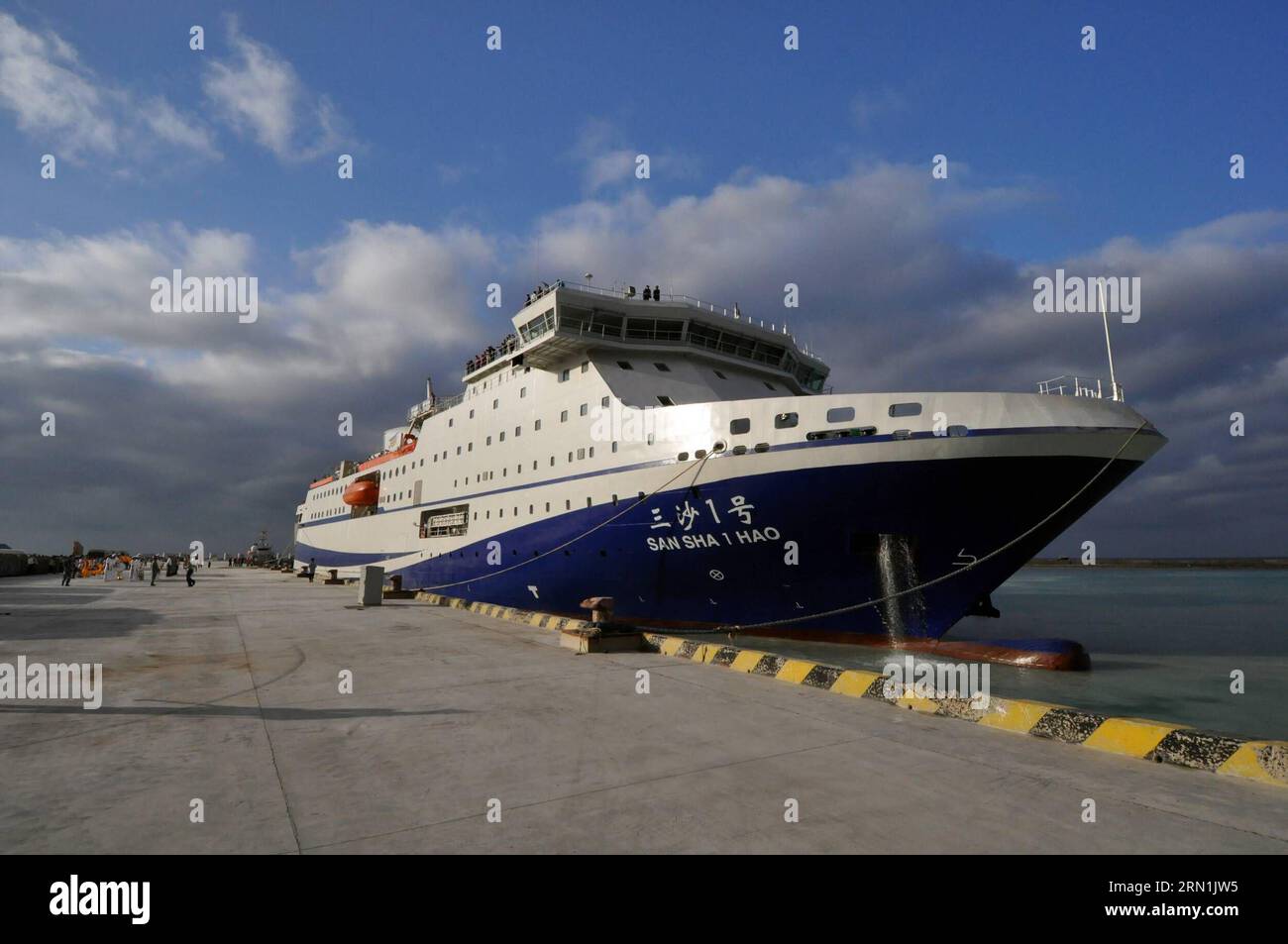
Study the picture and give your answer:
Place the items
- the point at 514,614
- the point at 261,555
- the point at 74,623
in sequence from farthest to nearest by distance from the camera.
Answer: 1. the point at 261,555
2. the point at 514,614
3. the point at 74,623

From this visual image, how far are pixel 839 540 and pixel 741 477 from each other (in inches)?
98.2

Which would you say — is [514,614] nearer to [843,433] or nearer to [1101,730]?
[843,433]

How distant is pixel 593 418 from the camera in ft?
58.6

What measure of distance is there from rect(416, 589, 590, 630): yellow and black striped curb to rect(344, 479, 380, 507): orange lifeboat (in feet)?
39.9

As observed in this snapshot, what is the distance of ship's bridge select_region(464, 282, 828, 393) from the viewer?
18750mm

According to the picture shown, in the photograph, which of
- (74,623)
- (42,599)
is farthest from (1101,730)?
(42,599)

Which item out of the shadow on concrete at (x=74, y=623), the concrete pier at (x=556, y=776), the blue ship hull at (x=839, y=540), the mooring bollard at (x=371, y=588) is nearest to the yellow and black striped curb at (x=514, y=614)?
the blue ship hull at (x=839, y=540)

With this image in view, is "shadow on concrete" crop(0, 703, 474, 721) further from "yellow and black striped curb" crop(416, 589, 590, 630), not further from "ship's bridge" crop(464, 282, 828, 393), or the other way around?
"ship's bridge" crop(464, 282, 828, 393)

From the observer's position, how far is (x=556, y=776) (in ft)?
14.7

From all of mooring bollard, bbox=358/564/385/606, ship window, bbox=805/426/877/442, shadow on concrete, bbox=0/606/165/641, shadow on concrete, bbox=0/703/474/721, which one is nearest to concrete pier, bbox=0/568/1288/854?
shadow on concrete, bbox=0/703/474/721

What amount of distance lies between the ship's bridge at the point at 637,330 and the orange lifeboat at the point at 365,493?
17.6 meters

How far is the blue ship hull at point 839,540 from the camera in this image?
1207 centimetres
